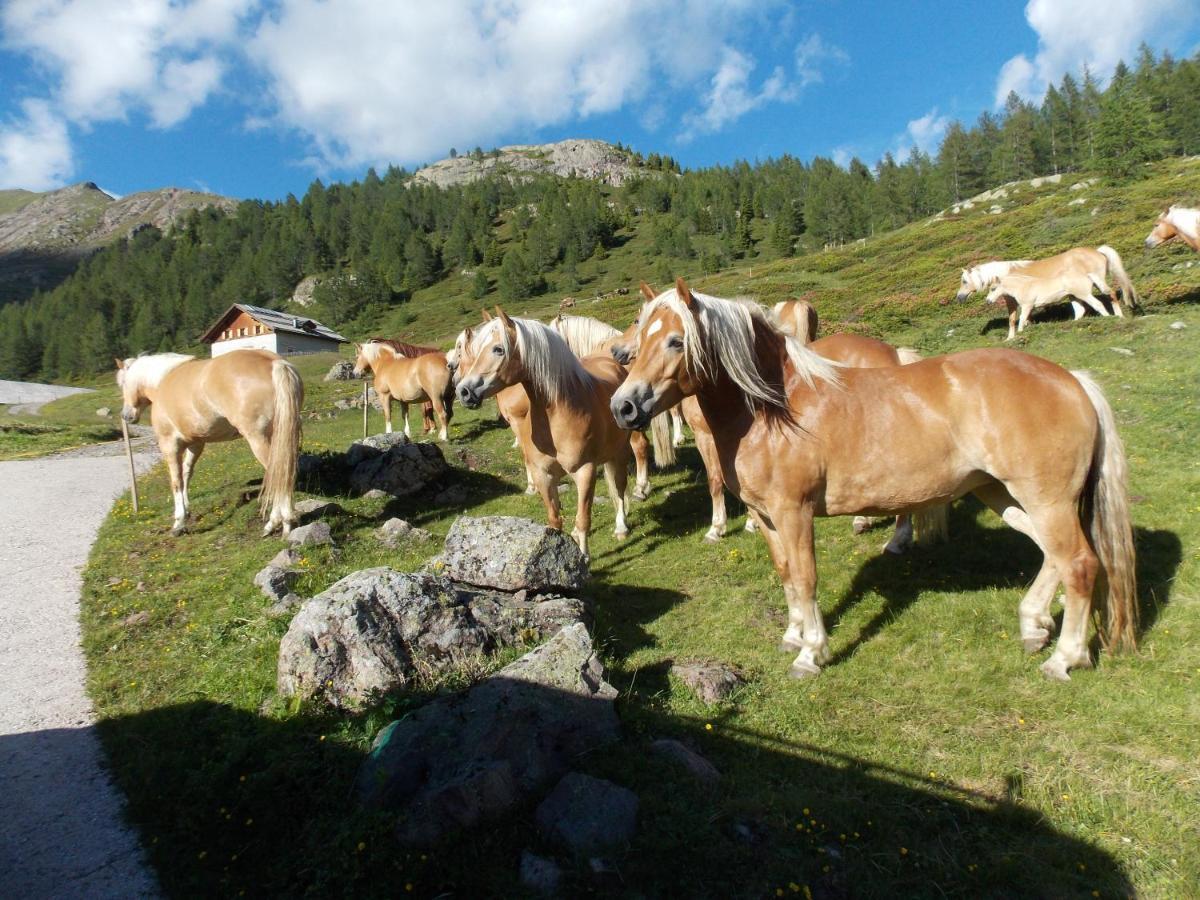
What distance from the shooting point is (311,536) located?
8875 mm

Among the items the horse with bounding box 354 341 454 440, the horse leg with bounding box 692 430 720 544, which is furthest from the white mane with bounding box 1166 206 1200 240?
the horse with bounding box 354 341 454 440

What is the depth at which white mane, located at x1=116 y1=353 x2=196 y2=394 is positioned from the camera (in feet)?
39.3

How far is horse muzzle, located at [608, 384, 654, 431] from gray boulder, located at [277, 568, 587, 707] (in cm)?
199

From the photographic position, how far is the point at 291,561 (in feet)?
26.3

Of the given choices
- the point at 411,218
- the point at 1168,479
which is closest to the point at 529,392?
the point at 1168,479

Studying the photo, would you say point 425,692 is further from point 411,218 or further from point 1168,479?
point 411,218

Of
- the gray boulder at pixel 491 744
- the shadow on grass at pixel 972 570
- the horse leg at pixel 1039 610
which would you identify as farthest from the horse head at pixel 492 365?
the horse leg at pixel 1039 610

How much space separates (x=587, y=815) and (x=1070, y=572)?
3.93 meters

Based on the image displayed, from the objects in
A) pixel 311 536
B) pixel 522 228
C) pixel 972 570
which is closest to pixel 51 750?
pixel 311 536

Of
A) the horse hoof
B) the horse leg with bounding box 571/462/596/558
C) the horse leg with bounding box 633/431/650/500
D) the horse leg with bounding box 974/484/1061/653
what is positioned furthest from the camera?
the horse leg with bounding box 633/431/650/500

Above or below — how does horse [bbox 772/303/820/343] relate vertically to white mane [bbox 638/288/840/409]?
above

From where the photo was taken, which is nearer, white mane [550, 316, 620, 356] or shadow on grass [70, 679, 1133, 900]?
shadow on grass [70, 679, 1133, 900]

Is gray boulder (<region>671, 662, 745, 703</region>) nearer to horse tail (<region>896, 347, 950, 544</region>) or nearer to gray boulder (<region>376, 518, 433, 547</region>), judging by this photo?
horse tail (<region>896, 347, 950, 544</region>)

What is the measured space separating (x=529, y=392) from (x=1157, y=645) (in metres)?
6.69
